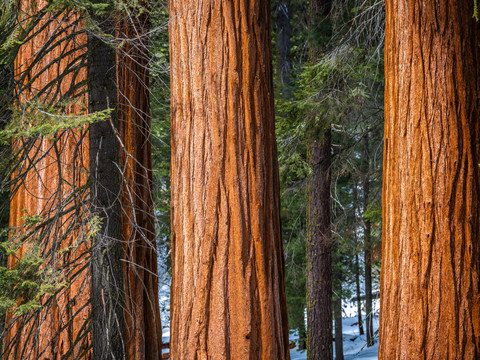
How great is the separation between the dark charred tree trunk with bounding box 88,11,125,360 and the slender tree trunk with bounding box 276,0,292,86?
29.7 feet

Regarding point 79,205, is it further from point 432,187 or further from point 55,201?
point 432,187

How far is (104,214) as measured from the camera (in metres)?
4.13

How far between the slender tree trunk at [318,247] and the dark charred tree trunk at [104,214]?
202 inches

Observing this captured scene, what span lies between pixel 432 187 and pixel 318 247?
5.34 metres

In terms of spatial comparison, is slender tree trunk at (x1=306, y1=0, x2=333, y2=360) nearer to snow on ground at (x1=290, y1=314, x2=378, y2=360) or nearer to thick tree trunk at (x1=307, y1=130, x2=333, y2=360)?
thick tree trunk at (x1=307, y1=130, x2=333, y2=360)

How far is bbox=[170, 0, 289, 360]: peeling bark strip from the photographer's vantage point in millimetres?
3072

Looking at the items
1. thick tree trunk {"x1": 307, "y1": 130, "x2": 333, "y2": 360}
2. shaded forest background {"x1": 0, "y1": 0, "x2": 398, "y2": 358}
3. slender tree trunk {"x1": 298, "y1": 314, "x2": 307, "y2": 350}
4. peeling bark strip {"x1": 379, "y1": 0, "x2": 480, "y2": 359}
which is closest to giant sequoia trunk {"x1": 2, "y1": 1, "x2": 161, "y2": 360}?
shaded forest background {"x1": 0, "y1": 0, "x2": 398, "y2": 358}

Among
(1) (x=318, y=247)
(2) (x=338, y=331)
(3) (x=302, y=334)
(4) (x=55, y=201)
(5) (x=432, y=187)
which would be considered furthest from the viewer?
(3) (x=302, y=334)

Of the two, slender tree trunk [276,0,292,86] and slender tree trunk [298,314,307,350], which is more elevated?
slender tree trunk [276,0,292,86]

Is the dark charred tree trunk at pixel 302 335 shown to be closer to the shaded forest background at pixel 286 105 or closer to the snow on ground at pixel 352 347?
the snow on ground at pixel 352 347

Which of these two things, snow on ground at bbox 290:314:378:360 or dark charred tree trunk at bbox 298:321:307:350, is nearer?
snow on ground at bbox 290:314:378:360

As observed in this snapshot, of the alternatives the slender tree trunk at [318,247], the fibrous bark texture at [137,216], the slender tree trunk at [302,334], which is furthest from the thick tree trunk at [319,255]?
the slender tree trunk at [302,334]

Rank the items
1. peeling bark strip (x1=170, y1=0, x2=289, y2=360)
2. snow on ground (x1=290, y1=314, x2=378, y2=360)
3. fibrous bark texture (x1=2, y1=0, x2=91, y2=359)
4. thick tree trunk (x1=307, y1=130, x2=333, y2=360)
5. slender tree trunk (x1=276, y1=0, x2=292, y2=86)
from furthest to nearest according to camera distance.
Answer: snow on ground (x1=290, y1=314, x2=378, y2=360)
slender tree trunk (x1=276, y1=0, x2=292, y2=86)
thick tree trunk (x1=307, y1=130, x2=333, y2=360)
fibrous bark texture (x1=2, y1=0, x2=91, y2=359)
peeling bark strip (x1=170, y1=0, x2=289, y2=360)

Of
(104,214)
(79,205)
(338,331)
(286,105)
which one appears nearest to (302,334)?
(338,331)
